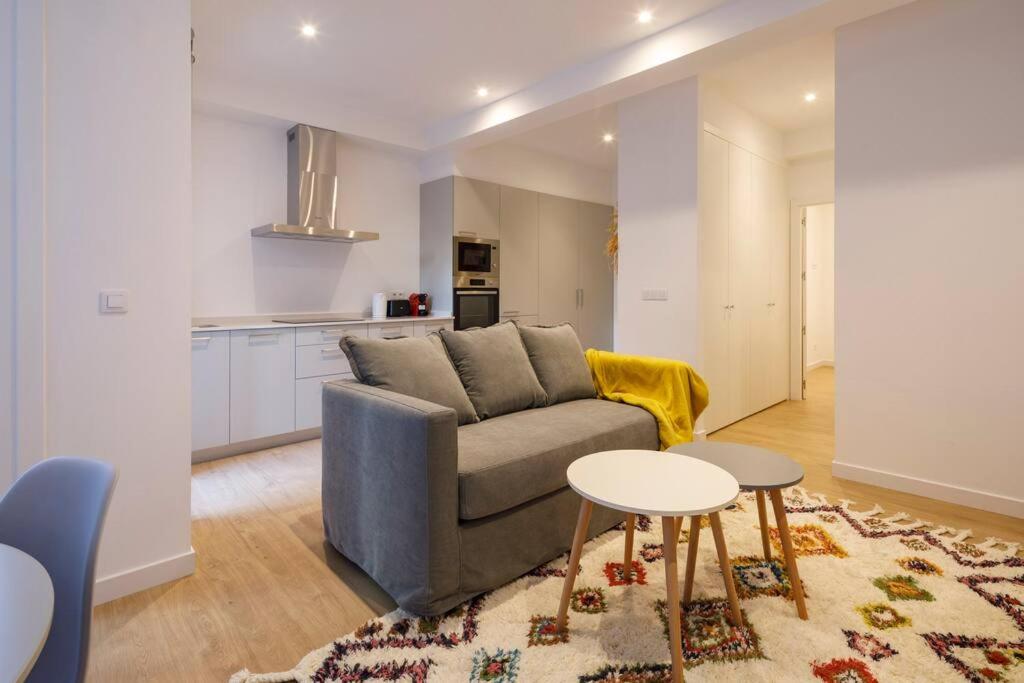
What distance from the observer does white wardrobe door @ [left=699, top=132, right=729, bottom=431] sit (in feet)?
12.7

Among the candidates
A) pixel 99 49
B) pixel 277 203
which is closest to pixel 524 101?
pixel 277 203

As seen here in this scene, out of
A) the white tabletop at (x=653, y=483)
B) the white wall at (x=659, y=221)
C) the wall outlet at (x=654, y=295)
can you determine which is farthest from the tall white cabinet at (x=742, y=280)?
the white tabletop at (x=653, y=483)

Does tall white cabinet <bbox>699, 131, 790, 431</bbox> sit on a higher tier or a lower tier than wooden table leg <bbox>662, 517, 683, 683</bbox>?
higher

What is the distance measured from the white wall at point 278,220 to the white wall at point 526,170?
45cm

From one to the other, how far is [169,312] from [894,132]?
11.9ft

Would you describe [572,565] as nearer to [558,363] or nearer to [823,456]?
[558,363]

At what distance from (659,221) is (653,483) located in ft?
8.98

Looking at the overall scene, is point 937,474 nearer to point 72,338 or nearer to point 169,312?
point 169,312

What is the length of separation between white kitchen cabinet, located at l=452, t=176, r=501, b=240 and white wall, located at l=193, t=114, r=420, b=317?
1.89 ft

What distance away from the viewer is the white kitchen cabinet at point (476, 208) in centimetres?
515

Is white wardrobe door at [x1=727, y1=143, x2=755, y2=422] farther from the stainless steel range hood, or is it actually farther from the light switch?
the light switch

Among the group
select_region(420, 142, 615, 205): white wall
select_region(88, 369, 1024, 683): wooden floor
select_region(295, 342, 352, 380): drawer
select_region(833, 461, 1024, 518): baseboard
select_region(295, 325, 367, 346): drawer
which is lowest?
select_region(88, 369, 1024, 683): wooden floor

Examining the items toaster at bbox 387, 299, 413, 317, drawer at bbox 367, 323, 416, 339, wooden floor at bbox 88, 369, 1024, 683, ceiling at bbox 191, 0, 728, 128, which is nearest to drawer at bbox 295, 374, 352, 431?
drawer at bbox 367, 323, 416, 339

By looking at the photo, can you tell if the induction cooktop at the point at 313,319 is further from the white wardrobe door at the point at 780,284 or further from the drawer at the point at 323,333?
the white wardrobe door at the point at 780,284
